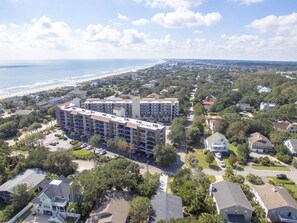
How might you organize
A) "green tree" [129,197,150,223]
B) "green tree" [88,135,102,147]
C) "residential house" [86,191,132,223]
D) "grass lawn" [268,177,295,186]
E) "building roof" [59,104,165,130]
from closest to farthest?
"green tree" [129,197,150,223], "residential house" [86,191,132,223], "grass lawn" [268,177,295,186], "building roof" [59,104,165,130], "green tree" [88,135,102,147]

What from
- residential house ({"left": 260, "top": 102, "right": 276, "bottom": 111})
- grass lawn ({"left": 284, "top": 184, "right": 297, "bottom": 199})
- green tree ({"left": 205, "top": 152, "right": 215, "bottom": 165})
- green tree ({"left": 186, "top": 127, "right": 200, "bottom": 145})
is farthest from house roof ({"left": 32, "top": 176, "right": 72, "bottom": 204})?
residential house ({"left": 260, "top": 102, "right": 276, "bottom": 111})

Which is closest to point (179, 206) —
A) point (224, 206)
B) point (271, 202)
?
point (224, 206)

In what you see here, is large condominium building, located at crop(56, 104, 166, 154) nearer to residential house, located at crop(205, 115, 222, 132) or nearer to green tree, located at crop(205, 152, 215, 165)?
green tree, located at crop(205, 152, 215, 165)

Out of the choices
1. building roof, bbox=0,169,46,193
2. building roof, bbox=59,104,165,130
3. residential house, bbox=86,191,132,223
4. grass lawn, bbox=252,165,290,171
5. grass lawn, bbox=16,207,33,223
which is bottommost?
grass lawn, bbox=16,207,33,223

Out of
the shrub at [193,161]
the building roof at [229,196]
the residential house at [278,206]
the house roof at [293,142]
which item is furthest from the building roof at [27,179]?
the house roof at [293,142]

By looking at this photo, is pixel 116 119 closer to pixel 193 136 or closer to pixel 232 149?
pixel 193 136

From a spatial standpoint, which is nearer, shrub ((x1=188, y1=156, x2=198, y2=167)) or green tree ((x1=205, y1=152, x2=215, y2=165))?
shrub ((x1=188, y1=156, x2=198, y2=167))

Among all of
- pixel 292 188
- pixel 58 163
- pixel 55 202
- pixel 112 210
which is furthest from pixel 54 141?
pixel 292 188
